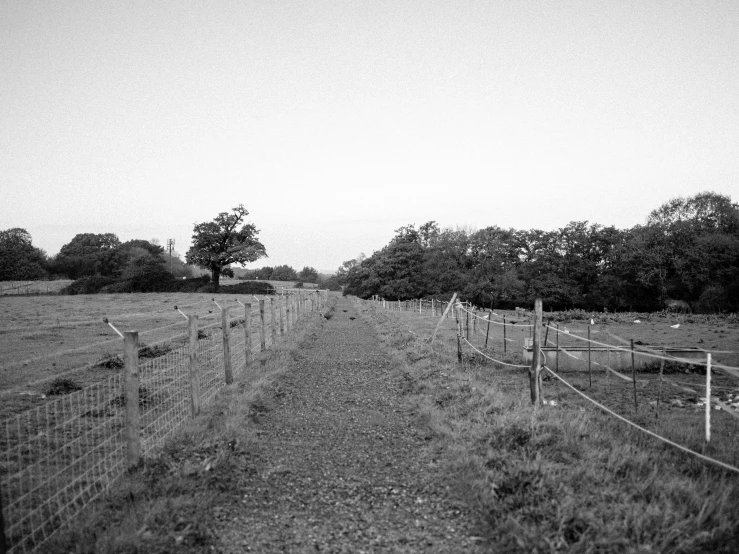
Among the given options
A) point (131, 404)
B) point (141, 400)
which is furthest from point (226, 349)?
point (131, 404)

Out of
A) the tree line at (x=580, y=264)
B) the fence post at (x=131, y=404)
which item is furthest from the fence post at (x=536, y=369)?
the tree line at (x=580, y=264)

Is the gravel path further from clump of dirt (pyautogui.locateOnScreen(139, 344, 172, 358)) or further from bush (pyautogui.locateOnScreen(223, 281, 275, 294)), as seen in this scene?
bush (pyautogui.locateOnScreen(223, 281, 275, 294))

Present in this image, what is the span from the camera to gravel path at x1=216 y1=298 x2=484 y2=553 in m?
3.83

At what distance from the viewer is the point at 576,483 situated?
14.8ft

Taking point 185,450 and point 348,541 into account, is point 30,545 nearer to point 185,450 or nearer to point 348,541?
point 185,450

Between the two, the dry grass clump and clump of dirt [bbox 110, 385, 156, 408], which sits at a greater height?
the dry grass clump

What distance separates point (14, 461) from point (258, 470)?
3.06 m

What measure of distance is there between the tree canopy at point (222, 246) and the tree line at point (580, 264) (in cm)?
2027

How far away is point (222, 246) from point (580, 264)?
52.6 meters

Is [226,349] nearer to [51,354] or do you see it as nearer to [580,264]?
[51,354]

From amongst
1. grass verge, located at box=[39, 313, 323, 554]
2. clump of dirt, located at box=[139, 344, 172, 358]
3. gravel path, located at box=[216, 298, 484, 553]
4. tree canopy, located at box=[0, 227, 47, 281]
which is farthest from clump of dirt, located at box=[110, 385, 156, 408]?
tree canopy, located at box=[0, 227, 47, 281]

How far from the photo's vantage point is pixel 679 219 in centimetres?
5862

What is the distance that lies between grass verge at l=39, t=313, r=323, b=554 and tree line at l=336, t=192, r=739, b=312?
56800 mm

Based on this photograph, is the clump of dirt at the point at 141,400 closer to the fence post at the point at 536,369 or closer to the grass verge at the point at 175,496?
the grass verge at the point at 175,496
